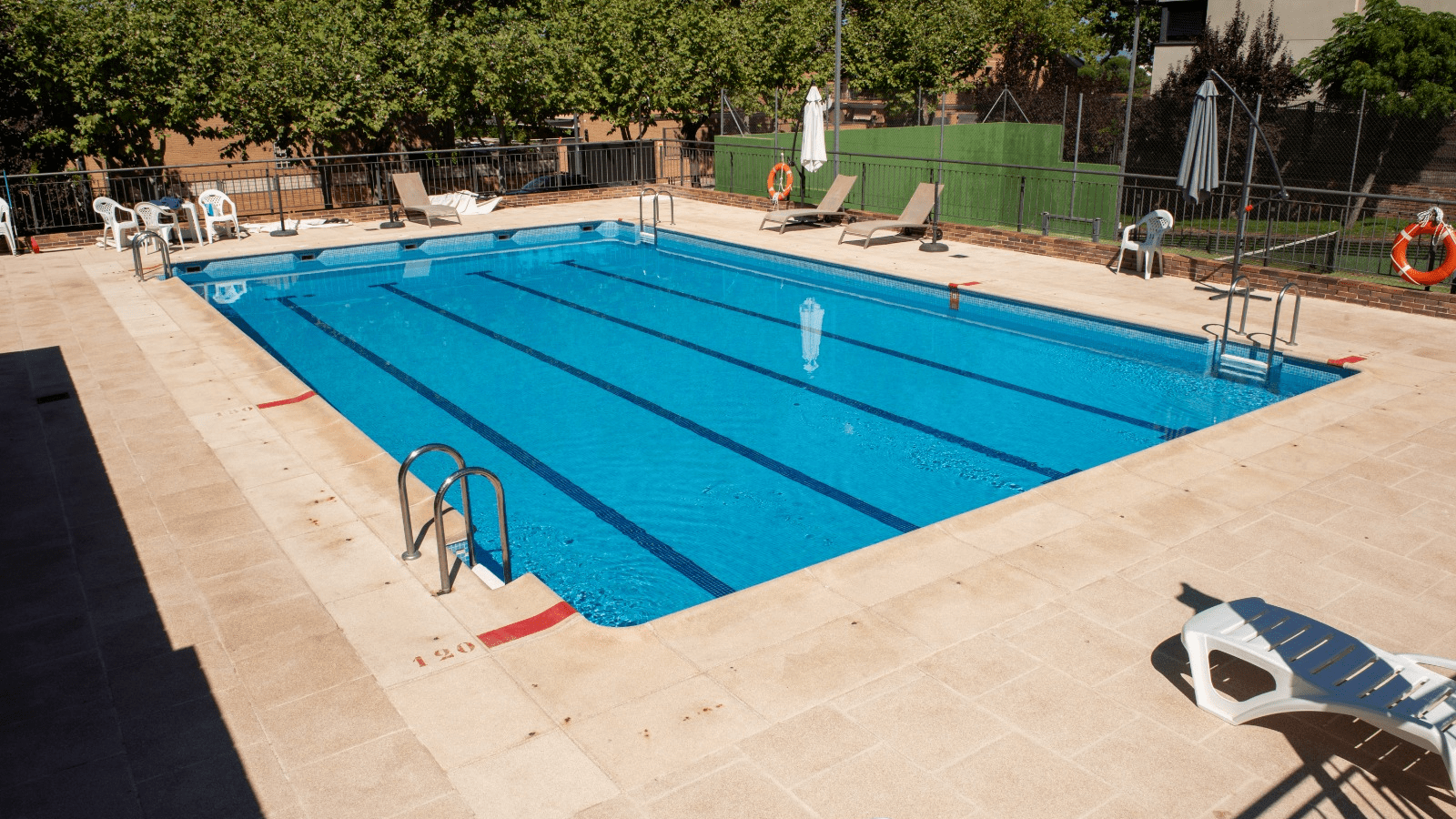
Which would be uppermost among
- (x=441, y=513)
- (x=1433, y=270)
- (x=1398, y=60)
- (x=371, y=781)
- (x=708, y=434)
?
(x=1398, y=60)

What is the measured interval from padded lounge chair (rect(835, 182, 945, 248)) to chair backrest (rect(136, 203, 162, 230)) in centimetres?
1102

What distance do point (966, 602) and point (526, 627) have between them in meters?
2.23

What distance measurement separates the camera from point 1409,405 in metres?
8.15

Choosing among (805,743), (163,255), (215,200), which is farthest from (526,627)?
(215,200)

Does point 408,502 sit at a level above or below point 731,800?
above

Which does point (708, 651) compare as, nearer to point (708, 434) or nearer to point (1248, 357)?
point (708, 434)

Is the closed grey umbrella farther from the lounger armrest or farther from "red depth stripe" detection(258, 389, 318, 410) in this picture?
"red depth stripe" detection(258, 389, 318, 410)

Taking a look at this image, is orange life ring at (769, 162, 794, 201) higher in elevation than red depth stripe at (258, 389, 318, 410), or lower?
higher

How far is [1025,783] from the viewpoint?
12.5 ft

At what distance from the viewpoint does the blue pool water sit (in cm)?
720

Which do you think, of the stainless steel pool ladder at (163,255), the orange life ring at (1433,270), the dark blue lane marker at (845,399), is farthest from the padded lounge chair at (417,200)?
the orange life ring at (1433,270)

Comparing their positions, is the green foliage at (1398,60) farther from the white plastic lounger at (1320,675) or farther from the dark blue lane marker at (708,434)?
the white plastic lounger at (1320,675)

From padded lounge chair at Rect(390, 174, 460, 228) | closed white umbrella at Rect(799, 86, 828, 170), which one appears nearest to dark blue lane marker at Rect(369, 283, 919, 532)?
padded lounge chair at Rect(390, 174, 460, 228)

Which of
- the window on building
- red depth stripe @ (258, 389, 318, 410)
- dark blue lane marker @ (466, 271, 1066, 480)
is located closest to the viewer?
dark blue lane marker @ (466, 271, 1066, 480)
